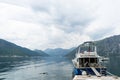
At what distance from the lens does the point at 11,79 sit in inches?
4690

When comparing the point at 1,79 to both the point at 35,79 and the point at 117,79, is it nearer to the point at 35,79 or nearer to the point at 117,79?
the point at 35,79

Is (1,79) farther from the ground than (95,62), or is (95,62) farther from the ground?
(95,62)

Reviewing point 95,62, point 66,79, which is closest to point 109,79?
point 95,62

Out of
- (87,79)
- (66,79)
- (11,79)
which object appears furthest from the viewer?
(11,79)

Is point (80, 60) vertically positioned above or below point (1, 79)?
above

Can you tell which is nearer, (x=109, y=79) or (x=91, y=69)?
(x=109, y=79)

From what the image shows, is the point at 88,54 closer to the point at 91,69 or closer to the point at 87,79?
the point at 91,69

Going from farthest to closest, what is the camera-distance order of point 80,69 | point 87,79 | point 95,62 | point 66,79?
1. point 66,79
2. point 95,62
3. point 80,69
4. point 87,79

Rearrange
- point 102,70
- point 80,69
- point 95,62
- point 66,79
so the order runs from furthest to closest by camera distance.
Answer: point 66,79
point 95,62
point 80,69
point 102,70

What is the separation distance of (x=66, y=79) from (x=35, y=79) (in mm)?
17312

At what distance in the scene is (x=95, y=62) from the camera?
78250 millimetres

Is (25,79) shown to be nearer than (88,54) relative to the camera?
No

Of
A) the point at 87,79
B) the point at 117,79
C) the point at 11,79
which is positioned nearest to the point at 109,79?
the point at 117,79

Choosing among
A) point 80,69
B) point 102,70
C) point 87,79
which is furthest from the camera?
point 80,69
